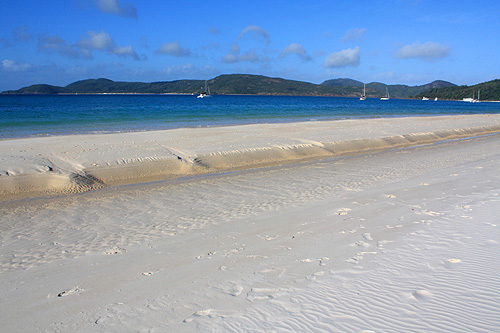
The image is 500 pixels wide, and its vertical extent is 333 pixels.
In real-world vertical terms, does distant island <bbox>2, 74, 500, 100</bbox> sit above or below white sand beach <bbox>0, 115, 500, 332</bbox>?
above

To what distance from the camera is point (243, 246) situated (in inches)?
205

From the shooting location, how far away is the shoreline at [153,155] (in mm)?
9453

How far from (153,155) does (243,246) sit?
7.81 meters

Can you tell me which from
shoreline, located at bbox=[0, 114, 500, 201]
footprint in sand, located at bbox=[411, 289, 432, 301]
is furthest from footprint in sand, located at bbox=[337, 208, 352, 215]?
shoreline, located at bbox=[0, 114, 500, 201]

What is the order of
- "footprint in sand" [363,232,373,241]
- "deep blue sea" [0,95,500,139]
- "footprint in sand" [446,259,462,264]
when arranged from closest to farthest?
"footprint in sand" [446,259,462,264]
"footprint in sand" [363,232,373,241]
"deep blue sea" [0,95,500,139]

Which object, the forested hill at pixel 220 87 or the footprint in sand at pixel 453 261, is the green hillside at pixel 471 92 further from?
the footprint in sand at pixel 453 261

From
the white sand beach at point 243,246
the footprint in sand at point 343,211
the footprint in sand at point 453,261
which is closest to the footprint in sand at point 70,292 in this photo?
the white sand beach at point 243,246

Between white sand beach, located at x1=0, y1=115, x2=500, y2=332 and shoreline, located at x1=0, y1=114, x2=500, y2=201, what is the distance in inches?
3.3

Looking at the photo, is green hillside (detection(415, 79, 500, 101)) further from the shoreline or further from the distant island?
the shoreline

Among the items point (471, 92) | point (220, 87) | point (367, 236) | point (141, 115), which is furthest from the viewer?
point (220, 87)

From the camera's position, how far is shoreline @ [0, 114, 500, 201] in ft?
31.0

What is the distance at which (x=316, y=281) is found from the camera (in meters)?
4.08

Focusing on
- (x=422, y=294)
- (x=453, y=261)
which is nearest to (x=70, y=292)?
(x=422, y=294)

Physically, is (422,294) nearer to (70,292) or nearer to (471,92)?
(70,292)
